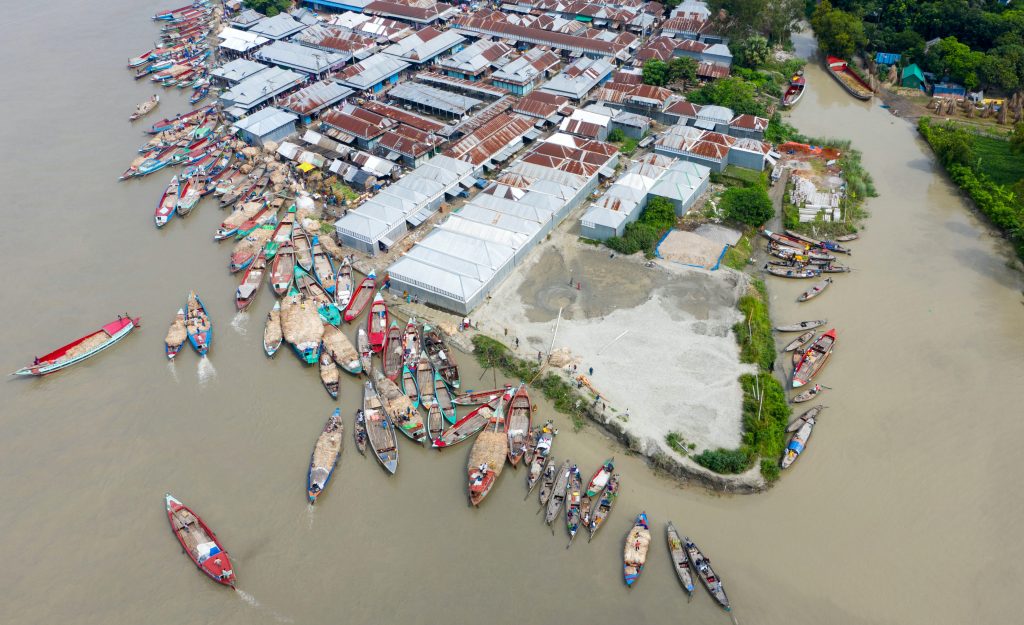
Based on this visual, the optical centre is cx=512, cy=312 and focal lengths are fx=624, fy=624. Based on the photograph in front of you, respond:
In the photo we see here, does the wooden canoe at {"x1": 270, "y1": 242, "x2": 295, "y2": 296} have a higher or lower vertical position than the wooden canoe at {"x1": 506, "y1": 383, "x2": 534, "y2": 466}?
lower

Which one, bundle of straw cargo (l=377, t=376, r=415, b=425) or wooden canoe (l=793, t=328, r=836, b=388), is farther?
wooden canoe (l=793, t=328, r=836, b=388)

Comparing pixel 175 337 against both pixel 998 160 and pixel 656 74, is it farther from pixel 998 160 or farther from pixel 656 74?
pixel 998 160

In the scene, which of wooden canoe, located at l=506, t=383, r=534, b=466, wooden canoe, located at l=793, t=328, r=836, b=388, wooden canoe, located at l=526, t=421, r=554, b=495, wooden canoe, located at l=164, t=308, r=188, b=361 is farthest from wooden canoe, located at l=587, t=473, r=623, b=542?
wooden canoe, located at l=164, t=308, r=188, b=361

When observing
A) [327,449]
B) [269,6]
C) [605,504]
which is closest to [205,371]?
[327,449]

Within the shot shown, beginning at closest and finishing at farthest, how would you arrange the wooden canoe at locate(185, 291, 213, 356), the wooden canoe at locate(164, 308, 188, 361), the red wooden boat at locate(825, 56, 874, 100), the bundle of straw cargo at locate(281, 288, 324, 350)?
the bundle of straw cargo at locate(281, 288, 324, 350), the wooden canoe at locate(164, 308, 188, 361), the wooden canoe at locate(185, 291, 213, 356), the red wooden boat at locate(825, 56, 874, 100)

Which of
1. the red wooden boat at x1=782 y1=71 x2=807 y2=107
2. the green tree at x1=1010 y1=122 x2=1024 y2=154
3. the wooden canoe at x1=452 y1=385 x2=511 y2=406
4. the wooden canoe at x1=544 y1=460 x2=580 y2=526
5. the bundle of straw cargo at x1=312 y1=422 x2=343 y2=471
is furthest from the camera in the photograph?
the red wooden boat at x1=782 y1=71 x2=807 y2=107

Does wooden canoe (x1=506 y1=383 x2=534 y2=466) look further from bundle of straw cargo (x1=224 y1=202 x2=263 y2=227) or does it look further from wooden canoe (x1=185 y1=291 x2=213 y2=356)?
bundle of straw cargo (x1=224 y1=202 x2=263 y2=227)

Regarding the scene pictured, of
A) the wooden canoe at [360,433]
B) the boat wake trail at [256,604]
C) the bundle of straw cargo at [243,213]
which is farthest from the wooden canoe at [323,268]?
the boat wake trail at [256,604]
